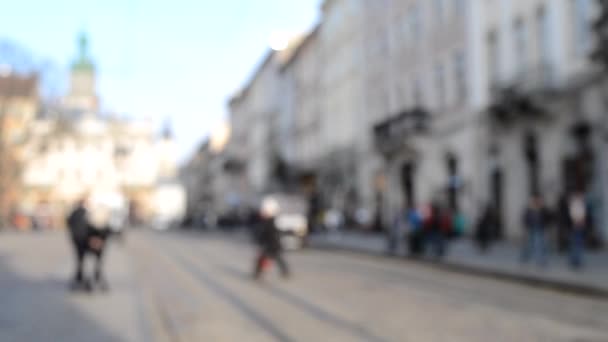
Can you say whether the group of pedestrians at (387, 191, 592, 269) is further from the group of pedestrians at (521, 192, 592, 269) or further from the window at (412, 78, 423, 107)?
the window at (412, 78, 423, 107)

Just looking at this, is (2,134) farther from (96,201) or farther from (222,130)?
(222,130)

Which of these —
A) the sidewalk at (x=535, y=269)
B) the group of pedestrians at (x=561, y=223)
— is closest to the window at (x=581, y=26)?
the sidewalk at (x=535, y=269)

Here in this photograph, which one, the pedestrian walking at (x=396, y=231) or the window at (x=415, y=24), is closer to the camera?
the pedestrian walking at (x=396, y=231)

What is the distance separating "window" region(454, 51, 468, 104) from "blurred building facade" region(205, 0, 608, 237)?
3.2 inches

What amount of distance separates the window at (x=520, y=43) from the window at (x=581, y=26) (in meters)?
2.94

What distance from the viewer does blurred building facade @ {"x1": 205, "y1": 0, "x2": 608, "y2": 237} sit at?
23.9 m

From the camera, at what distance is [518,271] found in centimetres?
1553

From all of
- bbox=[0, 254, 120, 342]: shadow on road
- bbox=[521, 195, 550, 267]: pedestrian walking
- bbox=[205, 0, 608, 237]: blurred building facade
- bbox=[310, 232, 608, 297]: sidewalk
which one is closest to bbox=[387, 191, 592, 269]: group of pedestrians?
bbox=[521, 195, 550, 267]: pedestrian walking

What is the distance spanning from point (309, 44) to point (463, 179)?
30.2 meters

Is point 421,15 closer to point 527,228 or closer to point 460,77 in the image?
point 460,77

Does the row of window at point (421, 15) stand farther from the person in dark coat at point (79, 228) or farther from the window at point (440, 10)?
the person in dark coat at point (79, 228)

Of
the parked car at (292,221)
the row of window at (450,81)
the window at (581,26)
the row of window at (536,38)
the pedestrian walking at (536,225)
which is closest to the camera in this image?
the pedestrian walking at (536,225)

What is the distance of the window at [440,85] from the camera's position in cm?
3395

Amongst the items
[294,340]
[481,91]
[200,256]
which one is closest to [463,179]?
[481,91]
